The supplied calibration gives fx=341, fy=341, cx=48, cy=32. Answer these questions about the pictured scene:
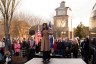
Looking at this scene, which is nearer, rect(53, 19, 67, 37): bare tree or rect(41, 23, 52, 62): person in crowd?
rect(41, 23, 52, 62): person in crowd

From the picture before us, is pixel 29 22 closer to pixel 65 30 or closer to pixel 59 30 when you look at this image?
pixel 59 30

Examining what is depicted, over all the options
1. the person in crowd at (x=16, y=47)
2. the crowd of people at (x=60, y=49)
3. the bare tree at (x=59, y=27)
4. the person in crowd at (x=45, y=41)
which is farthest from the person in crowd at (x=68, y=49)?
the bare tree at (x=59, y=27)

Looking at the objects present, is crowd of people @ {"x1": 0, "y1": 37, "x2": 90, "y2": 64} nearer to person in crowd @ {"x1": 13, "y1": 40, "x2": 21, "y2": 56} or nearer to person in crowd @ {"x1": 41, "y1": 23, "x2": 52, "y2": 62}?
person in crowd @ {"x1": 13, "y1": 40, "x2": 21, "y2": 56}

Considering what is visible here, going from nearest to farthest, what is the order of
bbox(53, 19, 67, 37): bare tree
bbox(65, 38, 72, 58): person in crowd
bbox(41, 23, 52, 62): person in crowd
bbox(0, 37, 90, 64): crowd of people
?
1. bbox(41, 23, 52, 62): person in crowd
2. bbox(0, 37, 90, 64): crowd of people
3. bbox(65, 38, 72, 58): person in crowd
4. bbox(53, 19, 67, 37): bare tree

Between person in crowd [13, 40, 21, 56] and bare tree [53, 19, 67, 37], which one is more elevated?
bare tree [53, 19, 67, 37]

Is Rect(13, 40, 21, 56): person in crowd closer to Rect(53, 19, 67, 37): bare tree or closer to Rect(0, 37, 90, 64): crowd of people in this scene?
Rect(0, 37, 90, 64): crowd of people

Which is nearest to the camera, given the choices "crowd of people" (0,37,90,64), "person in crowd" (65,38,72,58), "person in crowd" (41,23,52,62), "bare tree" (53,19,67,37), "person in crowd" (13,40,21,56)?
"person in crowd" (41,23,52,62)

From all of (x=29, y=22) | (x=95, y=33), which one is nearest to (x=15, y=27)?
(x=29, y=22)

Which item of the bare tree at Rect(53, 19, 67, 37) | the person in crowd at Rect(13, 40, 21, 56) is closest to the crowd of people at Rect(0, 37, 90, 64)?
the person in crowd at Rect(13, 40, 21, 56)

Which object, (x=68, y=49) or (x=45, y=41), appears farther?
(x=68, y=49)

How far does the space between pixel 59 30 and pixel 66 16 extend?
800 inches

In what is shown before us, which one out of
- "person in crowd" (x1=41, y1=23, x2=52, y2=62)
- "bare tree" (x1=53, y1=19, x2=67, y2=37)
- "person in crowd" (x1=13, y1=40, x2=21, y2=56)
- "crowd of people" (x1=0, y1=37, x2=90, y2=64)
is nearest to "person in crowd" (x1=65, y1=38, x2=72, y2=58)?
"crowd of people" (x1=0, y1=37, x2=90, y2=64)

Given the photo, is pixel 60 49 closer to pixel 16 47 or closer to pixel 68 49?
pixel 68 49

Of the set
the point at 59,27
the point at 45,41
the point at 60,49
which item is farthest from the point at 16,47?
the point at 59,27
